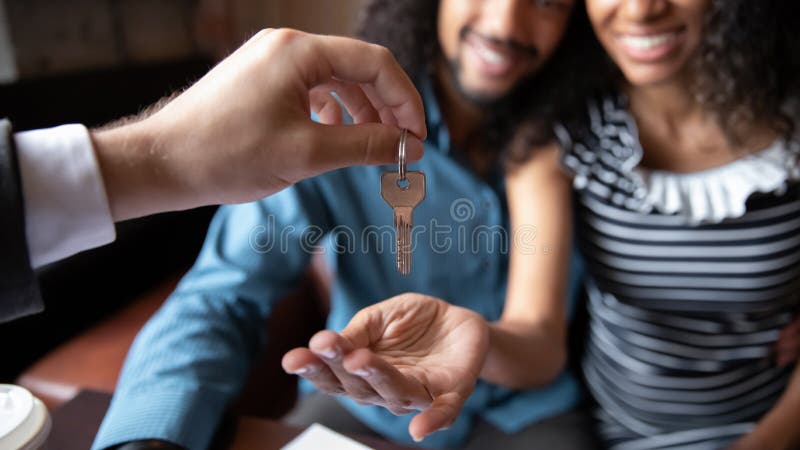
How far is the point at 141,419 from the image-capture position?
0.59m

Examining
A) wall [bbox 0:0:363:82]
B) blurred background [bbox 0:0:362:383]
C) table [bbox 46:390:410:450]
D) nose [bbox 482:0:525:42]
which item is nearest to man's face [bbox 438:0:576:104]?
nose [bbox 482:0:525:42]

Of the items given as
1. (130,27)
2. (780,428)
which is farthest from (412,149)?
(130,27)

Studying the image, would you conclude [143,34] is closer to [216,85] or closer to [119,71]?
[119,71]

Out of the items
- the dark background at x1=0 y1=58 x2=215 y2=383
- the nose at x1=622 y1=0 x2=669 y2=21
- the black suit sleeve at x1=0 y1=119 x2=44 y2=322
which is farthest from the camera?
the dark background at x1=0 y1=58 x2=215 y2=383

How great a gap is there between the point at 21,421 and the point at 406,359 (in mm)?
297

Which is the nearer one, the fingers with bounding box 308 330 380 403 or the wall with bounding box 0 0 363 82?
the fingers with bounding box 308 330 380 403

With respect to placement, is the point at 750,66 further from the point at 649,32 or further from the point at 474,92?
the point at 474,92

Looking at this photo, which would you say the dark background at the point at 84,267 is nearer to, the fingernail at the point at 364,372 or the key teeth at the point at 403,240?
the key teeth at the point at 403,240

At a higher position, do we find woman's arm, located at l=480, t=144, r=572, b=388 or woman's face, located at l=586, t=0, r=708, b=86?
woman's face, located at l=586, t=0, r=708, b=86

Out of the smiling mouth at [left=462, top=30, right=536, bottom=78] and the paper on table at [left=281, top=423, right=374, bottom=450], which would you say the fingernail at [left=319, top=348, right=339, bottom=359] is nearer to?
the paper on table at [left=281, top=423, right=374, bottom=450]

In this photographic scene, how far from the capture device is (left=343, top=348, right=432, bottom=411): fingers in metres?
0.42

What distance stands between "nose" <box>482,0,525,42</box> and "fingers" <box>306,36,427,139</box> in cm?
45

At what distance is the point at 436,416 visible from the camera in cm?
45

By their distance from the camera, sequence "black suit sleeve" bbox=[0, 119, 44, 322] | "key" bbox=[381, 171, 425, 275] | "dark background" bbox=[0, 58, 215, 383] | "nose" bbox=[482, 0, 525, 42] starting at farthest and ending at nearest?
"dark background" bbox=[0, 58, 215, 383]
"nose" bbox=[482, 0, 525, 42]
"key" bbox=[381, 171, 425, 275]
"black suit sleeve" bbox=[0, 119, 44, 322]
